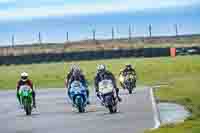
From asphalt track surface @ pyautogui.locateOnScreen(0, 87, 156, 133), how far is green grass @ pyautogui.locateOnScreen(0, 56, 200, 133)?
1930mm

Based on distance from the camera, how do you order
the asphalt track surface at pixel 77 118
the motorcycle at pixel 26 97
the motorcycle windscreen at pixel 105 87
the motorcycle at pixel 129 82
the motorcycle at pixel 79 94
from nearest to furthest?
the asphalt track surface at pixel 77 118, the motorcycle windscreen at pixel 105 87, the motorcycle at pixel 79 94, the motorcycle at pixel 26 97, the motorcycle at pixel 129 82

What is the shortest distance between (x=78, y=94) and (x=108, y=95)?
120cm

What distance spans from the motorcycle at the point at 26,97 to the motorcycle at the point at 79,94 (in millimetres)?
1461

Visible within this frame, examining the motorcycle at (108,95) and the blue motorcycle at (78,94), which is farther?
the blue motorcycle at (78,94)

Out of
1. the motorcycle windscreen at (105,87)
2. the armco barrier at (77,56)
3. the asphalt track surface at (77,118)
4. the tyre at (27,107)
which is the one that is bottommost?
the asphalt track surface at (77,118)

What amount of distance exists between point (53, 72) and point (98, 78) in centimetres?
3413

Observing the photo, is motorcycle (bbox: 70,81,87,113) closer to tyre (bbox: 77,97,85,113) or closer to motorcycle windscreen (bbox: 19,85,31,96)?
tyre (bbox: 77,97,85,113)

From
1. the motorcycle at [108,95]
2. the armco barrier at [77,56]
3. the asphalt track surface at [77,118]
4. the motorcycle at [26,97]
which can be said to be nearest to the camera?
the asphalt track surface at [77,118]

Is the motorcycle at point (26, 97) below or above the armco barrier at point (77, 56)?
below

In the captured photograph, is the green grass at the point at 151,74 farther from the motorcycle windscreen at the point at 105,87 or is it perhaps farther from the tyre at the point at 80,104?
the tyre at the point at 80,104

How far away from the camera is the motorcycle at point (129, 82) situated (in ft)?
132

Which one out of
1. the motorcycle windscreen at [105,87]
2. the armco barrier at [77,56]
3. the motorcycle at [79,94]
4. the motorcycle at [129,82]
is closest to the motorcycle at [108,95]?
the motorcycle windscreen at [105,87]

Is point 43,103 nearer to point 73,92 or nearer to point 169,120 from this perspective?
point 73,92

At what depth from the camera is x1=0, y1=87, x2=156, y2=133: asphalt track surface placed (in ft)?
73.5
